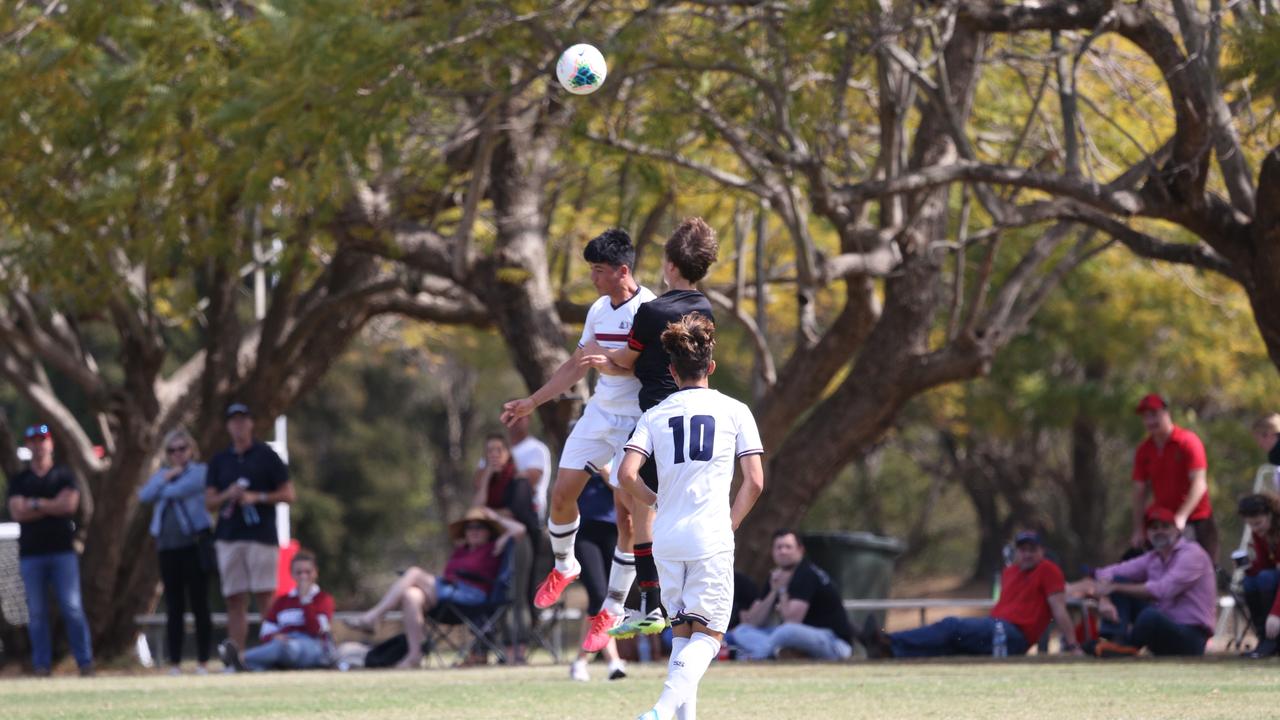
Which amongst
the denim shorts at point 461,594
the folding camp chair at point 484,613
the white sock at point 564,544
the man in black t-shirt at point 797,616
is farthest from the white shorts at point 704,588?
the denim shorts at point 461,594

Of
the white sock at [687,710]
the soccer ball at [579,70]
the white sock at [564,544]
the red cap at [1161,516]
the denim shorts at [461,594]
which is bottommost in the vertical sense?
the white sock at [687,710]

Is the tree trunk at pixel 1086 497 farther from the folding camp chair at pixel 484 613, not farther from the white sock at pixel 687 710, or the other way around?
the white sock at pixel 687 710

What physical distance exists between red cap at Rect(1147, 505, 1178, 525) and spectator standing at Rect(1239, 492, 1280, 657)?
22.3 inches

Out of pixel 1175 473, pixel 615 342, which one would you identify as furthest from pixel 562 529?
pixel 1175 473

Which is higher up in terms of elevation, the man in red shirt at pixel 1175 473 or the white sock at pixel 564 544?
the man in red shirt at pixel 1175 473

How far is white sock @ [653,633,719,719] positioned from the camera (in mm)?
7094

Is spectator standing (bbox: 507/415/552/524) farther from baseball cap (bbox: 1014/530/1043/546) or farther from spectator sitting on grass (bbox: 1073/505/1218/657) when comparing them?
spectator sitting on grass (bbox: 1073/505/1218/657)

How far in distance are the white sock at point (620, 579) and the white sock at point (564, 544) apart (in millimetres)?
256

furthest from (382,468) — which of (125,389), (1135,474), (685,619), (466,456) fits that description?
(685,619)

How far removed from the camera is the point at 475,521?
1593cm

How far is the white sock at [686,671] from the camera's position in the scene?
7094mm

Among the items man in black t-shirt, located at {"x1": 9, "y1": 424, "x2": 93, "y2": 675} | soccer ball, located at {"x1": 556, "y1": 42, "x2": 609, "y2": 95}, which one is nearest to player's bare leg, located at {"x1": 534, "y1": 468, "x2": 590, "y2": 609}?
soccer ball, located at {"x1": 556, "y1": 42, "x2": 609, "y2": 95}

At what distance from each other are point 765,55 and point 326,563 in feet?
101

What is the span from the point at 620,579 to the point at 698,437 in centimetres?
253
